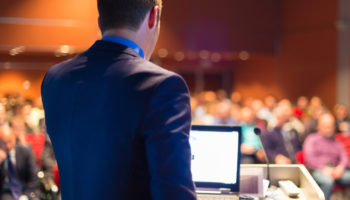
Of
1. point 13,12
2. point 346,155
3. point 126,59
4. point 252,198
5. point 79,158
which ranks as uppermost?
point 13,12

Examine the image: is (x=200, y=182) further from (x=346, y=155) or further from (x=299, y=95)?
(x=299, y=95)

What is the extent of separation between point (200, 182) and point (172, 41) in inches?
310

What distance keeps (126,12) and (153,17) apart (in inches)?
2.7

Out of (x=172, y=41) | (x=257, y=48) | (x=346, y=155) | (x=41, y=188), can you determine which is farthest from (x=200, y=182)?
(x=257, y=48)

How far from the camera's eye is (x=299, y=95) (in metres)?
11.9

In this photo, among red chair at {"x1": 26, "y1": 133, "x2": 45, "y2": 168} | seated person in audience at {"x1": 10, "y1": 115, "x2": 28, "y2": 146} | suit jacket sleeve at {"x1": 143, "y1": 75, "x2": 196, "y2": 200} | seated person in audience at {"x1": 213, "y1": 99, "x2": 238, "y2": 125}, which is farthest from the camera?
seated person in audience at {"x1": 213, "y1": 99, "x2": 238, "y2": 125}

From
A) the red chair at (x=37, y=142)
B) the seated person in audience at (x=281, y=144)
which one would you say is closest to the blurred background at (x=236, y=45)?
the seated person in audience at (x=281, y=144)

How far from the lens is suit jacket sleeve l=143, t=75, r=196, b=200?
3.14ft

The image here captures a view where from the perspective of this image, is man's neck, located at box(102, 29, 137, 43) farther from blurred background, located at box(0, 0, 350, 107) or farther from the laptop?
blurred background, located at box(0, 0, 350, 107)

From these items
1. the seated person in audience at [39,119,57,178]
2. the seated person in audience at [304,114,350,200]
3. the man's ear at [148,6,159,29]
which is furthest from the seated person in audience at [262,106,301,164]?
the man's ear at [148,6,159,29]

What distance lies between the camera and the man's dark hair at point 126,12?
1.09m

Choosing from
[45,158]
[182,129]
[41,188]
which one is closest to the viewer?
[182,129]

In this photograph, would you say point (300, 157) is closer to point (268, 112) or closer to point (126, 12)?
point (268, 112)

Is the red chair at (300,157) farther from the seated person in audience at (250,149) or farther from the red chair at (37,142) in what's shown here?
the red chair at (37,142)
